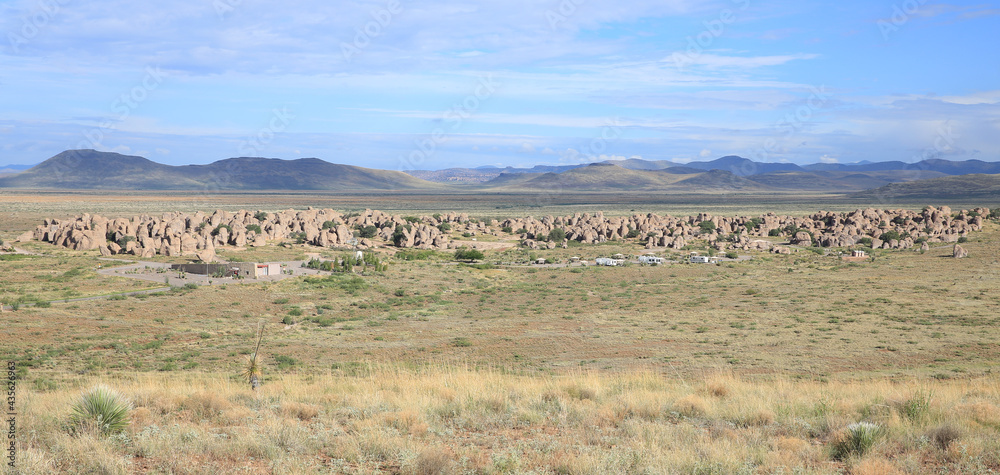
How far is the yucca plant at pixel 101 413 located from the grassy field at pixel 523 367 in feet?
0.77

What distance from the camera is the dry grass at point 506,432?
21.9ft

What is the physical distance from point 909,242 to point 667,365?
60.4 meters

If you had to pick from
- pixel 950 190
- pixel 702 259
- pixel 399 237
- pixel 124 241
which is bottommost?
pixel 702 259

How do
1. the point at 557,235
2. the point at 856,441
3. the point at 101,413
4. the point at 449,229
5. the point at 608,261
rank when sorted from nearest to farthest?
the point at 856,441 < the point at 101,413 < the point at 608,261 < the point at 557,235 < the point at 449,229

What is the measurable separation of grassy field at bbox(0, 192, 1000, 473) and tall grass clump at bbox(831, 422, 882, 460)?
0.13ft

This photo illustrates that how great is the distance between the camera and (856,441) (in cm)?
737

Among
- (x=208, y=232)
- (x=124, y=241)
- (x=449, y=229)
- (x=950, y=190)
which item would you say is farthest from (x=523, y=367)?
(x=950, y=190)

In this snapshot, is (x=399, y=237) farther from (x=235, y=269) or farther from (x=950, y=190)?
(x=950, y=190)

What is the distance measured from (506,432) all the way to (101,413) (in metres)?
4.88

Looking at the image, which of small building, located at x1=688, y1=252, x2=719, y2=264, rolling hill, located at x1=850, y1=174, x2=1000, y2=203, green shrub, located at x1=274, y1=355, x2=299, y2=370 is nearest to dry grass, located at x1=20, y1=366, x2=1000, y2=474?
green shrub, located at x1=274, y1=355, x2=299, y2=370

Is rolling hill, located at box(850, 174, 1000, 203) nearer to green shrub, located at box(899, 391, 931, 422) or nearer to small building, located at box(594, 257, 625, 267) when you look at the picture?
small building, located at box(594, 257, 625, 267)

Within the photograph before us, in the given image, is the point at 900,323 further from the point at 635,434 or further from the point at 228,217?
the point at 228,217

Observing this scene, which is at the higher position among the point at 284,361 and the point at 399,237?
the point at 399,237

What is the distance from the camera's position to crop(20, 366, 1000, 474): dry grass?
6680mm
